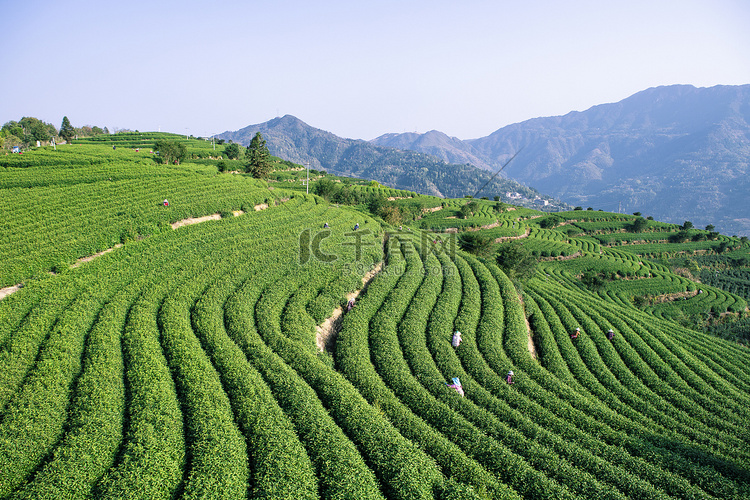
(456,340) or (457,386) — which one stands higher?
(456,340)

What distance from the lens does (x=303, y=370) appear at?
16844mm

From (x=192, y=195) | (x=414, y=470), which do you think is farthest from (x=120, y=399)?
(x=192, y=195)

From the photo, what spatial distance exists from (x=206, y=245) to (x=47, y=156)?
36477 millimetres

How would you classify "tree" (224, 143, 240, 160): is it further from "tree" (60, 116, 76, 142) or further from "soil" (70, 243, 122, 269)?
"soil" (70, 243, 122, 269)

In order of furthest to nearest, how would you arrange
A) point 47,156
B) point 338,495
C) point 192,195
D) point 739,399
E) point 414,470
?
point 47,156 < point 192,195 < point 739,399 < point 414,470 < point 338,495

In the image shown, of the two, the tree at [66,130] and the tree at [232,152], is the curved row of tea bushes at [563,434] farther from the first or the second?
the tree at [66,130]

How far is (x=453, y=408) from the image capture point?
1630 cm

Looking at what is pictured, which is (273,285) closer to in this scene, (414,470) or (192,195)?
(414,470)

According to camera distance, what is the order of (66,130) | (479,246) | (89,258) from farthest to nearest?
1. (66,130)
2. (479,246)
3. (89,258)

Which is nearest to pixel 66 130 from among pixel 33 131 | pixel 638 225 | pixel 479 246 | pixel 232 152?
pixel 33 131

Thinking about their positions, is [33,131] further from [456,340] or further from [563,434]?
[563,434]

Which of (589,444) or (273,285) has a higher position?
(273,285)

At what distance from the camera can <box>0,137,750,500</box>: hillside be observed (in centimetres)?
1115

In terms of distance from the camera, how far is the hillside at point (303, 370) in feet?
36.6
